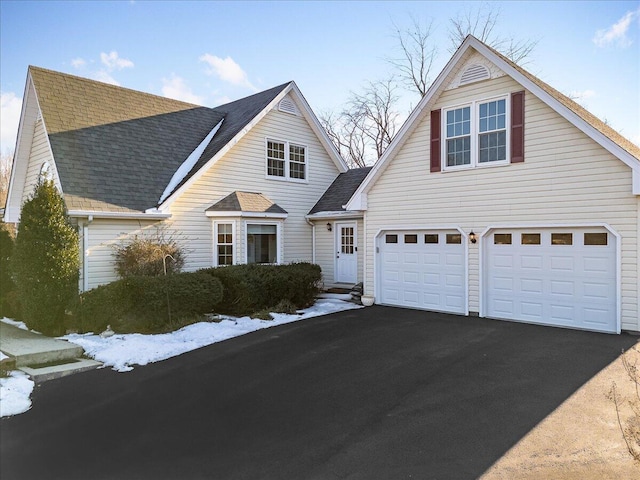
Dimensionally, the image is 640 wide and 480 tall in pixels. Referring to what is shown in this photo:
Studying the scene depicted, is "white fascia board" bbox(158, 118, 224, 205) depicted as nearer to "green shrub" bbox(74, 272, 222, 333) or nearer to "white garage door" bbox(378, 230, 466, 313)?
"green shrub" bbox(74, 272, 222, 333)

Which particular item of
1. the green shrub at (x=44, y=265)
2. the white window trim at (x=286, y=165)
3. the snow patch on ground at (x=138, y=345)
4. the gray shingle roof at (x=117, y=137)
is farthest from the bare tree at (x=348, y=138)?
the green shrub at (x=44, y=265)

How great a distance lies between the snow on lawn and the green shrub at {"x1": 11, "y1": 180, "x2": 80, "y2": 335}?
0.81 metres

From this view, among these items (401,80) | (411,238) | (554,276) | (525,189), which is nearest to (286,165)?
(411,238)

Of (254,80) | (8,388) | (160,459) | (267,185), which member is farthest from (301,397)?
(254,80)

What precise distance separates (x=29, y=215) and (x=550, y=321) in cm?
1163

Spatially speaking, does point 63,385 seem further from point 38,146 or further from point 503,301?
point 38,146

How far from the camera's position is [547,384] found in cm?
625

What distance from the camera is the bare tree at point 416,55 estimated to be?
27750 millimetres

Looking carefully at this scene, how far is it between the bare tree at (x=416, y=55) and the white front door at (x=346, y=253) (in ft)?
53.4

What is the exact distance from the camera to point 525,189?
33.2 ft

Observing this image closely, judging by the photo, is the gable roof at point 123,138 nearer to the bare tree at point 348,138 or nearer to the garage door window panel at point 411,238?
the garage door window panel at point 411,238

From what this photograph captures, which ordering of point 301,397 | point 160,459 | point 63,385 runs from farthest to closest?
point 63,385
point 301,397
point 160,459

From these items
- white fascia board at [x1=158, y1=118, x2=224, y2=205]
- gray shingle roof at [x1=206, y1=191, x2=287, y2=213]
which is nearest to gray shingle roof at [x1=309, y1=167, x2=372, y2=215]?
gray shingle roof at [x1=206, y1=191, x2=287, y2=213]

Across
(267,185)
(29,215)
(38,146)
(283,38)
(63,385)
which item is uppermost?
(283,38)
